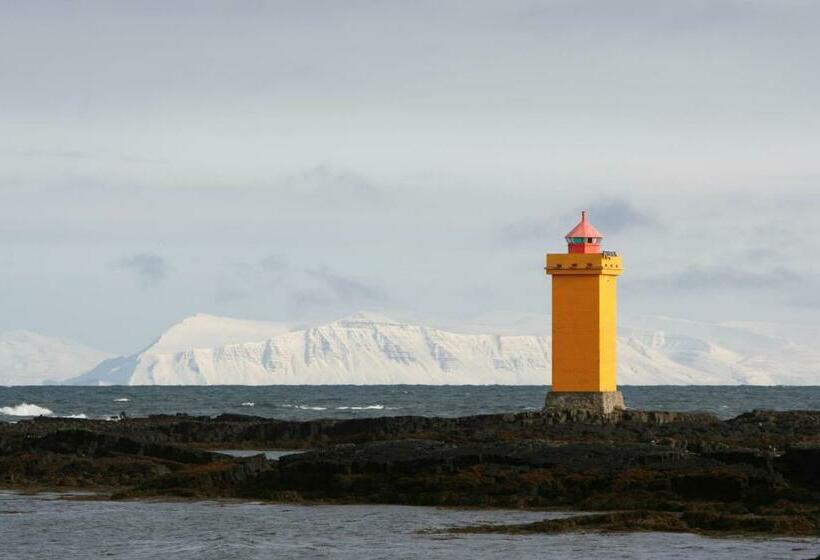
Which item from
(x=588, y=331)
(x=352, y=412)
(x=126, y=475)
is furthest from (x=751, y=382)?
(x=126, y=475)

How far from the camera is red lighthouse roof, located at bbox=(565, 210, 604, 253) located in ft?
150

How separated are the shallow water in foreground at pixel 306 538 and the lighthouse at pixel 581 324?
18.9 meters

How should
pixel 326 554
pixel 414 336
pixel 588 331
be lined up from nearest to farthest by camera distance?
1. pixel 326 554
2. pixel 588 331
3. pixel 414 336

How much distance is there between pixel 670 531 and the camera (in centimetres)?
2347

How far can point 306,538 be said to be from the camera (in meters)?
23.5

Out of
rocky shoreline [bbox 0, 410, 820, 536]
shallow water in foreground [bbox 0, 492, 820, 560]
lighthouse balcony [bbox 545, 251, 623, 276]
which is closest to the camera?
shallow water in foreground [bbox 0, 492, 820, 560]

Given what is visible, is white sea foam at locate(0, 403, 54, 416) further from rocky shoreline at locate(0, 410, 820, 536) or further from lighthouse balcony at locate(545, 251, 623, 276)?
rocky shoreline at locate(0, 410, 820, 536)

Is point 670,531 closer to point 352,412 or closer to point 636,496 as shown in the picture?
point 636,496

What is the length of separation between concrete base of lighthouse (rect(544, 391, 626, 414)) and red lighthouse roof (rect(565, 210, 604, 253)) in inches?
149

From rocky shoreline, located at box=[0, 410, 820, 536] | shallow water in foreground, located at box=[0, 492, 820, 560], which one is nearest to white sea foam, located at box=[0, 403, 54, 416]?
rocky shoreline, located at box=[0, 410, 820, 536]

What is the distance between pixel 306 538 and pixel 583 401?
22.5 m

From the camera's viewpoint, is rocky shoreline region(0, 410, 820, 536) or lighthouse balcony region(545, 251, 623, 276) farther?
lighthouse balcony region(545, 251, 623, 276)

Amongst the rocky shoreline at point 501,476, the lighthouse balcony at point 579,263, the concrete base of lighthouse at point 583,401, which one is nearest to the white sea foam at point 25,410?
the concrete base of lighthouse at point 583,401

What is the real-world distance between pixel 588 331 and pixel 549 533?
21.9 metres
